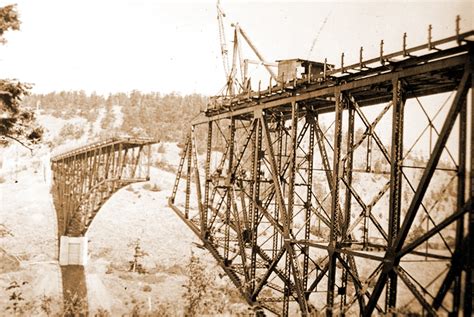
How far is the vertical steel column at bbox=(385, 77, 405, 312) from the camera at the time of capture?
30.1ft

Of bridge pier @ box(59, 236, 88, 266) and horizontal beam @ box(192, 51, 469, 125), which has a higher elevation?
horizontal beam @ box(192, 51, 469, 125)

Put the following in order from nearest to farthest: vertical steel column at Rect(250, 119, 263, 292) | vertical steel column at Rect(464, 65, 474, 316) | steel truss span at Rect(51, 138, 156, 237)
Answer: vertical steel column at Rect(464, 65, 474, 316)
vertical steel column at Rect(250, 119, 263, 292)
steel truss span at Rect(51, 138, 156, 237)

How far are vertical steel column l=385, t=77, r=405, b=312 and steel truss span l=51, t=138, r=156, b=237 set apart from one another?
67.4 feet

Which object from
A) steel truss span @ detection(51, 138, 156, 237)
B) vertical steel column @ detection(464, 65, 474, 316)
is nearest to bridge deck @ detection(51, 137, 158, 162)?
steel truss span @ detection(51, 138, 156, 237)

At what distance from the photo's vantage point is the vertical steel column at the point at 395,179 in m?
9.19

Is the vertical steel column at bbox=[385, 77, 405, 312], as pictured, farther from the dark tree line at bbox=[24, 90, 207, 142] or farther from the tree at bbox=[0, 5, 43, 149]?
the dark tree line at bbox=[24, 90, 207, 142]

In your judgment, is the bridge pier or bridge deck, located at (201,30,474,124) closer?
bridge deck, located at (201,30,474,124)

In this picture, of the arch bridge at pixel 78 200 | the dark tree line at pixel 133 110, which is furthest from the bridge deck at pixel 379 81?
the dark tree line at pixel 133 110

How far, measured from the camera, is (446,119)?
831 cm

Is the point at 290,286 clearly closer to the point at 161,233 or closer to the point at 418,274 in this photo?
the point at 418,274

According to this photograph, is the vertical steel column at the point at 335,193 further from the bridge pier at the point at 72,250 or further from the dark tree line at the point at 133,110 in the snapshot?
the dark tree line at the point at 133,110

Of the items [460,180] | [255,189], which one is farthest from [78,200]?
[460,180]

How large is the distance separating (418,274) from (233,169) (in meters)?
31.9

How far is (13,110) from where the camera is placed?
1431 centimetres
